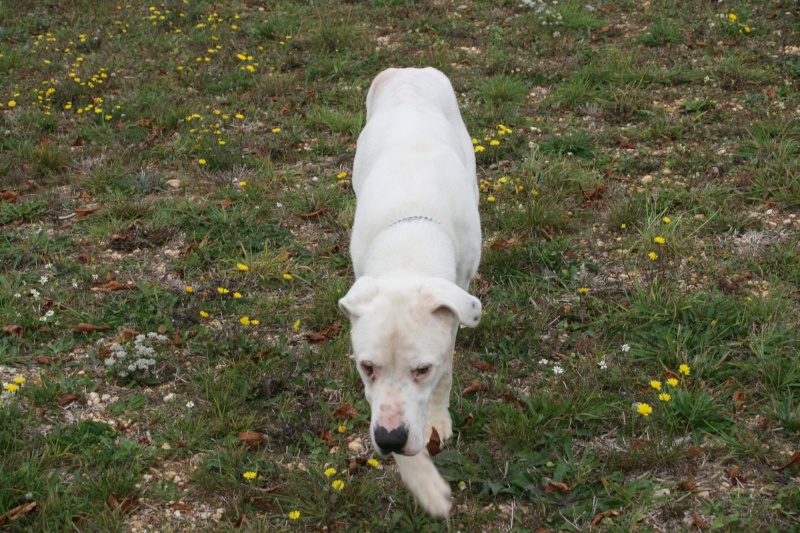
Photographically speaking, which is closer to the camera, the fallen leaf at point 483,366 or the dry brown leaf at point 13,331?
the fallen leaf at point 483,366

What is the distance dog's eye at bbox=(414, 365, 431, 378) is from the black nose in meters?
0.24

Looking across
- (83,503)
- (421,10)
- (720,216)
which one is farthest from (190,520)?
(421,10)

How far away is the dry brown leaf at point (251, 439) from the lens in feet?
12.5

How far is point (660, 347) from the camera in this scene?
421 centimetres

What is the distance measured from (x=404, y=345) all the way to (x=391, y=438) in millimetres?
372

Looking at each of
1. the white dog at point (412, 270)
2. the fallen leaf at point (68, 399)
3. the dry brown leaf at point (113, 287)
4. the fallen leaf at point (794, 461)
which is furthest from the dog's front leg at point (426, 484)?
the dry brown leaf at point (113, 287)

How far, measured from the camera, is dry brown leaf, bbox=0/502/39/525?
3244mm

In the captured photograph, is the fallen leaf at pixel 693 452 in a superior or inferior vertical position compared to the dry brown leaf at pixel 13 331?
superior

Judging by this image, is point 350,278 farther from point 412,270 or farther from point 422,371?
point 422,371

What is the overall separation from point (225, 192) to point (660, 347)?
3652 mm

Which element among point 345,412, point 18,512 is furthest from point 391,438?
point 18,512

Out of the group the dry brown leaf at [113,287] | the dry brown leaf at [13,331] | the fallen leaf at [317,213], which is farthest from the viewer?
the fallen leaf at [317,213]

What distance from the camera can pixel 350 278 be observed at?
→ 5.11 meters

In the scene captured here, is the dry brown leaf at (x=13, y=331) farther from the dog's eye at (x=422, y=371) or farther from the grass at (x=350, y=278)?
the dog's eye at (x=422, y=371)
